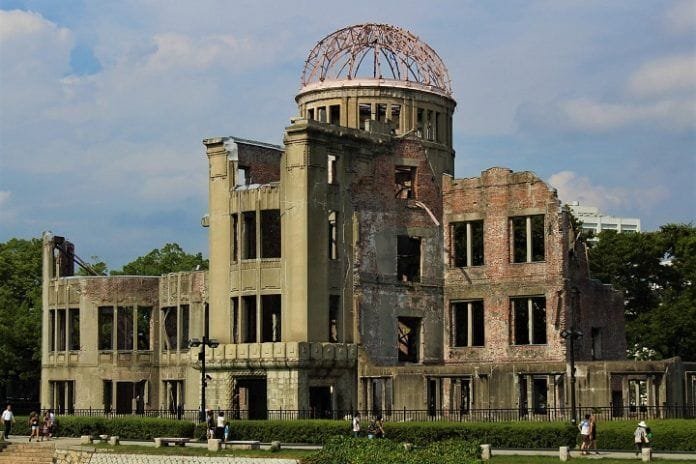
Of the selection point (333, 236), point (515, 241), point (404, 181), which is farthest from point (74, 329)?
point (515, 241)

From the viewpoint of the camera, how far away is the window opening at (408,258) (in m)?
59.9

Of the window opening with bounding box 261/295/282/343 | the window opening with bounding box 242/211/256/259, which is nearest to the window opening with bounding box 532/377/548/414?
the window opening with bounding box 261/295/282/343

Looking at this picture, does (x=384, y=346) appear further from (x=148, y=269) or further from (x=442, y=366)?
(x=148, y=269)

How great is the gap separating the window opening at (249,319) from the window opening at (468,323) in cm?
932

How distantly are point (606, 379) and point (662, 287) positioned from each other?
1115 inches

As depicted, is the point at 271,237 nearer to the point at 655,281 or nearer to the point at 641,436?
the point at 641,436

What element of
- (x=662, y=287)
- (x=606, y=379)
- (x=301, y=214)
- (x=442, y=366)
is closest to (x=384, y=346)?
(x=442, y=366)

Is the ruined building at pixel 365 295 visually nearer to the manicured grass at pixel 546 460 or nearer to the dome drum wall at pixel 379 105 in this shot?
the dome drum wall at pixel 379 105

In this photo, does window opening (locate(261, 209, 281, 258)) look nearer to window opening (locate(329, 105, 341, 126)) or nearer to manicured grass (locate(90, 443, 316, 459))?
window opening (locate(329, 105, 341, 126))

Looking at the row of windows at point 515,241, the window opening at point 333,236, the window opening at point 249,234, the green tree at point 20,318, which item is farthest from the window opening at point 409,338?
the green tree at point 20,318

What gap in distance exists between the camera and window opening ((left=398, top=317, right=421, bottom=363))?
197ft

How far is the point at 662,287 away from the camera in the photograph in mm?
77750

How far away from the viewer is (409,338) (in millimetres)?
61312

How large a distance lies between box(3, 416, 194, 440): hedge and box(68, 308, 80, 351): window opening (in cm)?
889
